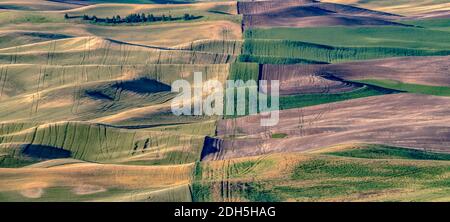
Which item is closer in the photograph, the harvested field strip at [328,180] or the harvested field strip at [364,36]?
the harvested field strip at [328,180]

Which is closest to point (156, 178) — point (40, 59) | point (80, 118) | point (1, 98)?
point (80, 118)

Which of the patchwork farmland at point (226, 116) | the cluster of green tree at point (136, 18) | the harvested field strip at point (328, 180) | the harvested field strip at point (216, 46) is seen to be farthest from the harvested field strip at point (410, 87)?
the cluster of green tree at point (136, 18)

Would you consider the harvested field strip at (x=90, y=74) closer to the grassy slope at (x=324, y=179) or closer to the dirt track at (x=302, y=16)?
the dirt track at (x=302, y=16)

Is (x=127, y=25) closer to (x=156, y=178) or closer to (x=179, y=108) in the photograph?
(x=179, y=108)

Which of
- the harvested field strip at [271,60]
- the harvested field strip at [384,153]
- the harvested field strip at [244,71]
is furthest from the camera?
the harvested field strip at [271,60]

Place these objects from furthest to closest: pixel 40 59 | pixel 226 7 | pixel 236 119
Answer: pixel 226 7
pixel 40 59
pixel 236 119

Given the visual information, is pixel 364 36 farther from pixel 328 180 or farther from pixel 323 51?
pixel 328 180
